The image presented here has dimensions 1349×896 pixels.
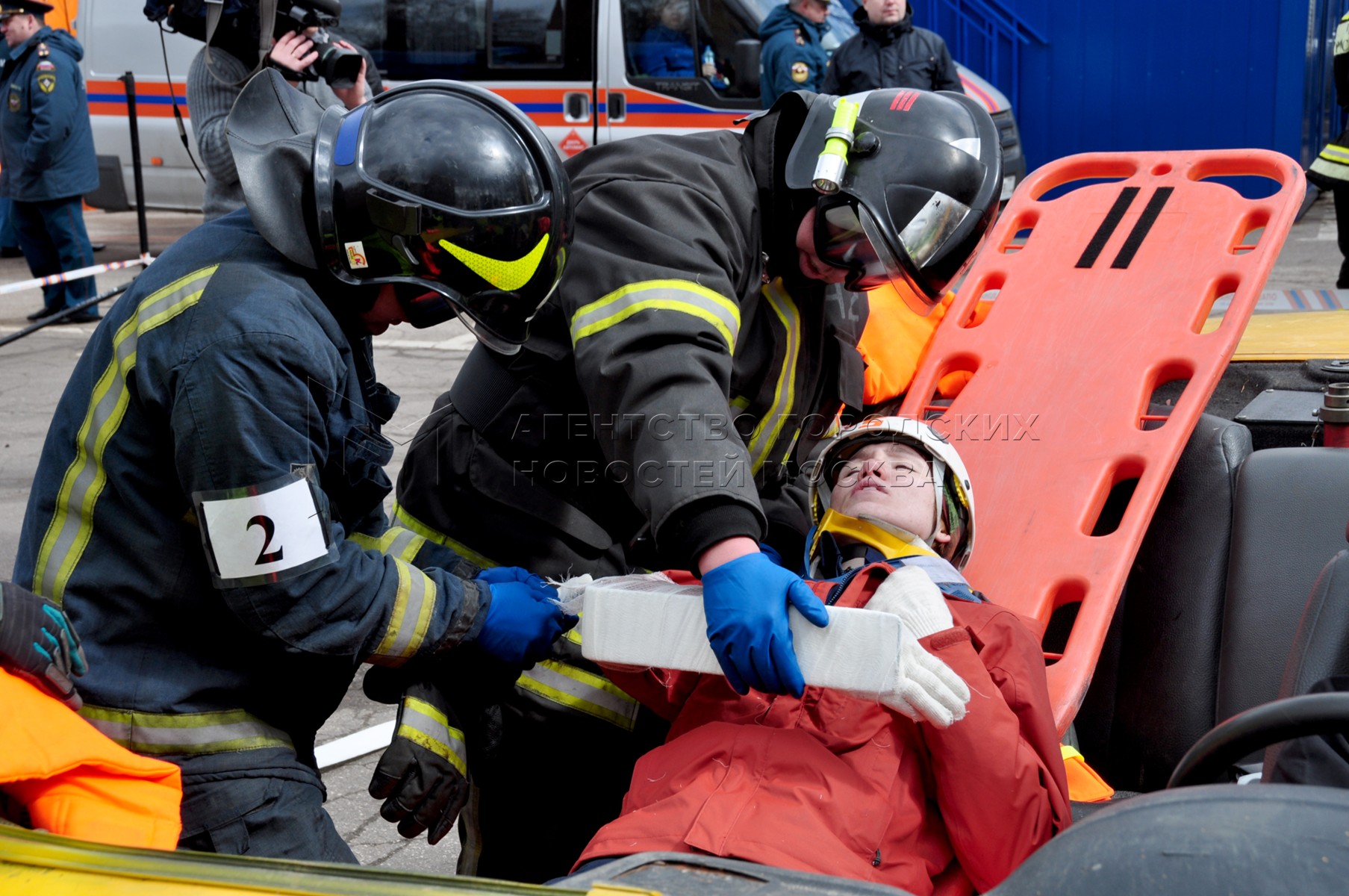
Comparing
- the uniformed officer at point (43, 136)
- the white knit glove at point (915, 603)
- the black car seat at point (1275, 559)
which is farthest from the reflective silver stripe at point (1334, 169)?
the uniformed officer at point (43, 136)

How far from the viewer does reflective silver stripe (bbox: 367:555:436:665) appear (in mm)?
1824

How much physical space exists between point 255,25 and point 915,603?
349cm

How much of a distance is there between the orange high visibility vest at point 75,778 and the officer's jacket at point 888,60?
6.78 meters

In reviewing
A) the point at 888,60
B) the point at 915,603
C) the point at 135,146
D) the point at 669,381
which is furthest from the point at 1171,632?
the point at 135,146

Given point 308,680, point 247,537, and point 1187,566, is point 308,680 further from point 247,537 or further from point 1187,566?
point 1187,566

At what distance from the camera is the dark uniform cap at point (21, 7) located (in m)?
7.66

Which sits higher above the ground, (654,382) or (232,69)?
(232,69)

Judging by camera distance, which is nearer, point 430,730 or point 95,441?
point 95,441

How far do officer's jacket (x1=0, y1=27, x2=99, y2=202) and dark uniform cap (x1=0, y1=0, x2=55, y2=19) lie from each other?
0.40 feet

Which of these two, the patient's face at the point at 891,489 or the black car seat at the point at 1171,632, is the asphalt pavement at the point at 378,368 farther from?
the black car seat at the point at 1171,632

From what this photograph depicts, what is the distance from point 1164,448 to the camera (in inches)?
110

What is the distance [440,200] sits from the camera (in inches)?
70.1

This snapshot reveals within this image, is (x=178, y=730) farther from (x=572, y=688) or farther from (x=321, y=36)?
(x=321, y=36)

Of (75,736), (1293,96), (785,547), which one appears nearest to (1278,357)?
(785,547)
